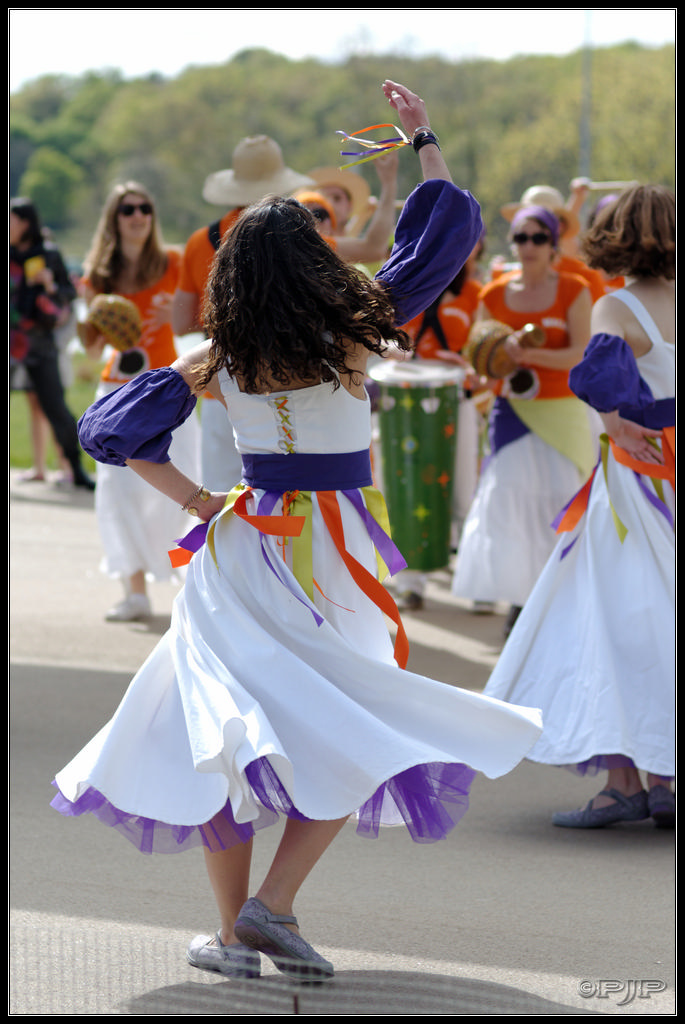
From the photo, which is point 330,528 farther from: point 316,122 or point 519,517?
point 316,122

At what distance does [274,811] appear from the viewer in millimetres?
2941

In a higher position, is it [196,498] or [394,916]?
[196,498]

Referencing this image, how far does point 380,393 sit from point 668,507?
12.1ft

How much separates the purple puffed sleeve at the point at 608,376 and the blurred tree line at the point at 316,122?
194 ft

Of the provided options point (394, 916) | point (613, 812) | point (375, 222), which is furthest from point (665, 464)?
point (375, 222)

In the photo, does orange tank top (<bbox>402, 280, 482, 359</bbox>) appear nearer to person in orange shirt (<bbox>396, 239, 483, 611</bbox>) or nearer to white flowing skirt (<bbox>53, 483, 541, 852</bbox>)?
person in orange shirt (<bbox>396, 239, 483, 611</bbox>)

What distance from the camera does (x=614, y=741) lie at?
4.13m

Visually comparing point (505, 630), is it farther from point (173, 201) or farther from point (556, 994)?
point (173, 201)

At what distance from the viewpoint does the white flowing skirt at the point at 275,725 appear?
289 centimetres

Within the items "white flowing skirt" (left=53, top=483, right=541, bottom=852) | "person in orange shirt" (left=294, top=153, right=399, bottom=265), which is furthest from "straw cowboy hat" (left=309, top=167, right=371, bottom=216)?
"white flowing skirt" (left=53, top=483, right=541, bottom=852)

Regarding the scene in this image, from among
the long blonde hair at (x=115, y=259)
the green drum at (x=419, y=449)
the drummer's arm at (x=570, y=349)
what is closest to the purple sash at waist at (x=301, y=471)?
the drummer's arm at (x=570, y=349)

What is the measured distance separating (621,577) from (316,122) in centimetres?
10433

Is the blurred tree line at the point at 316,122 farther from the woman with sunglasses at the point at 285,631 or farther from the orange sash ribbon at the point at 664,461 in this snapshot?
the woman with sunglasses at the point at 285,631

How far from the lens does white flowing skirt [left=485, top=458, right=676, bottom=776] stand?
4172mm
